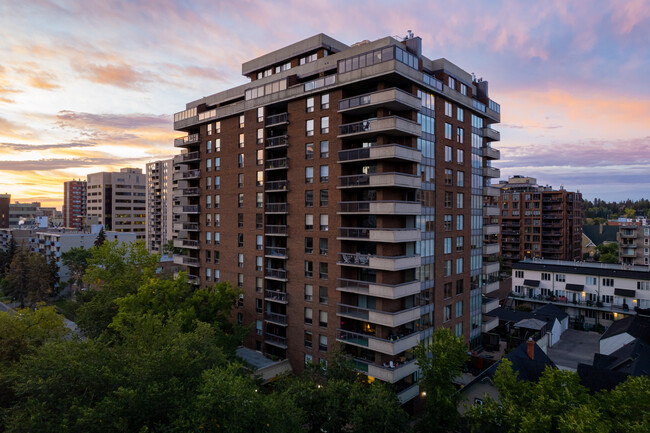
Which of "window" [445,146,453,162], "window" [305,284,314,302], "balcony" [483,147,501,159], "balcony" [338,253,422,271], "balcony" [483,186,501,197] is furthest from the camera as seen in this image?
"balcony" [483,147,501,159]

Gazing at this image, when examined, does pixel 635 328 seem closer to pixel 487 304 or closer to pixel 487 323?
pixel 487 323

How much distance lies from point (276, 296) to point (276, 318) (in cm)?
270

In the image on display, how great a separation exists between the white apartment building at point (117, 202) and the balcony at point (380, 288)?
145055mm

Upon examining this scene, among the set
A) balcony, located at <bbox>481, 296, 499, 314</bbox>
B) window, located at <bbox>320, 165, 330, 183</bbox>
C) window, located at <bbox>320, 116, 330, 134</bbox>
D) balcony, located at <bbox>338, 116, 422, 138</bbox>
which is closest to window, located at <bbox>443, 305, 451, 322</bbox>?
balcony, located at <bbox>481, 296, 499, 314</bbox>

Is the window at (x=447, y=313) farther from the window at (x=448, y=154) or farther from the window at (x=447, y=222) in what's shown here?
the window at (x=448, y=154)

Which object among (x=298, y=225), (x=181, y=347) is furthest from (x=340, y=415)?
(x=298, y=225)

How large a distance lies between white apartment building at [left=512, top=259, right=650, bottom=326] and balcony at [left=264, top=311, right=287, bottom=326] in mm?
54348

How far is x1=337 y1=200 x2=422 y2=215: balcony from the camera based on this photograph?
3544cm

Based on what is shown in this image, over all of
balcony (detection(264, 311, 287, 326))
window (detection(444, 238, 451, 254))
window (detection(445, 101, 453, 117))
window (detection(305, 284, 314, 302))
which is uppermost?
window (detection(445, 101, 453, 117))

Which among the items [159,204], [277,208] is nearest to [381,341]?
[277,208]

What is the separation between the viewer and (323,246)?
41562 mm

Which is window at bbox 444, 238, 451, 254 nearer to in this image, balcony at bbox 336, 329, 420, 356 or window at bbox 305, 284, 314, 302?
balcony at bbox 336, 329, 420, 356

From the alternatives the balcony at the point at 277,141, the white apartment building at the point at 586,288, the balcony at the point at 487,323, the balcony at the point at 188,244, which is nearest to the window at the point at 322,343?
the balcony at the point at 277,141

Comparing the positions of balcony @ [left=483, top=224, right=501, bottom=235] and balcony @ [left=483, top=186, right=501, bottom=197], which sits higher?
balcony @ [left=483, top=186, right=501, bottom=197]
